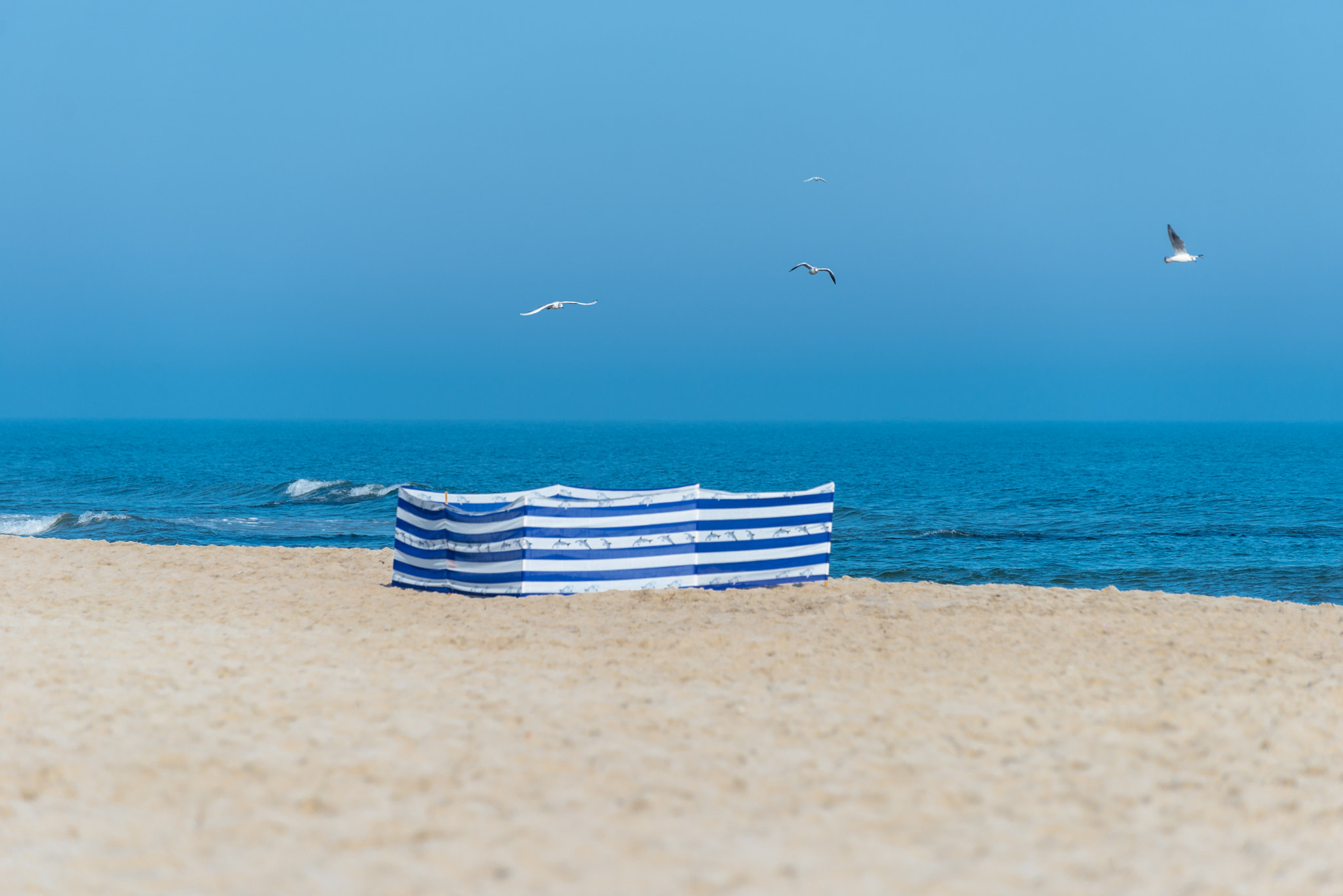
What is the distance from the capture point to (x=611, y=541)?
14.5m

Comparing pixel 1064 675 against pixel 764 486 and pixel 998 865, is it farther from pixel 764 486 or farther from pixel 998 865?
pixel 764 486

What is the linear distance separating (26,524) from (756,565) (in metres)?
28.3

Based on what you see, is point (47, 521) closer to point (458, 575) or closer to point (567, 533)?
point (458, 575)

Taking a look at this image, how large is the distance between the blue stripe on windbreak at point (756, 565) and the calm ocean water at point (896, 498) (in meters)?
9.52

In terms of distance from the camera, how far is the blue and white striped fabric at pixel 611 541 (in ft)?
46.7

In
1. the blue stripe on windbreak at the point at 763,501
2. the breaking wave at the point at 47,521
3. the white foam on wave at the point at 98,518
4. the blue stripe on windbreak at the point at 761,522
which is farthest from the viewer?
the white foam on wave at the point at 98,518

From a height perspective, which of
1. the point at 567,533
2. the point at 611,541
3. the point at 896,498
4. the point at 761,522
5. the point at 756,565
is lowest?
the point at 896,498

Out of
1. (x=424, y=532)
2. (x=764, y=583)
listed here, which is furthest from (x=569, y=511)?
(x=764, y=583)

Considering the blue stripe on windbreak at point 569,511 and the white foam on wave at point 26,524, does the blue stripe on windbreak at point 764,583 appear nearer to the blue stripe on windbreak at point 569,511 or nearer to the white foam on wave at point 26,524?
the blue stripe on windbreak at point 569,511

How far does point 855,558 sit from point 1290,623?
49.3 feet

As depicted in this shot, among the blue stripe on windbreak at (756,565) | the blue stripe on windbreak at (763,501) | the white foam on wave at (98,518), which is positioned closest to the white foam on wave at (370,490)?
the white foam on wave at (98,518)

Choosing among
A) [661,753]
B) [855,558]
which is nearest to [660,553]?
[661,753]

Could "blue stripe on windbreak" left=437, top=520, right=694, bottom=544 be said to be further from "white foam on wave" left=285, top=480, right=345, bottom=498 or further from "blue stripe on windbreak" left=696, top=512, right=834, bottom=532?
"white foam on wave" left=285, top=480, right=345, bottom=498

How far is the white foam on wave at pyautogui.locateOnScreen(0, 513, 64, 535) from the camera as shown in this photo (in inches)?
1226
